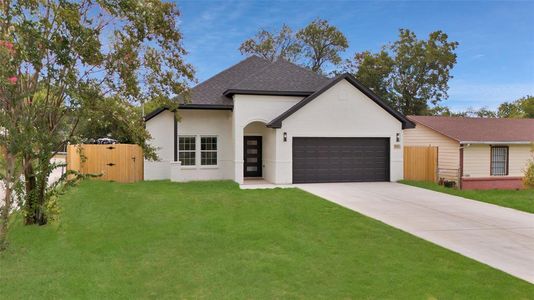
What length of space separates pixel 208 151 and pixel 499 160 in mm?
16724

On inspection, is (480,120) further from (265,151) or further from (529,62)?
(529,62)

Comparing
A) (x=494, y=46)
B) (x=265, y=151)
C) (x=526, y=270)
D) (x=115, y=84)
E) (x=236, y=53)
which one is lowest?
(x=526, y=270)

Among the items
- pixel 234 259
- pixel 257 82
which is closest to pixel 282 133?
pixel 257 82

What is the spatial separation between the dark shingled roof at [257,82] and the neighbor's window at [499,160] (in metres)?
10.9

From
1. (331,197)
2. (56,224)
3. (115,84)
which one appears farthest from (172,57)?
(331,197)

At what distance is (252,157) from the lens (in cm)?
2131

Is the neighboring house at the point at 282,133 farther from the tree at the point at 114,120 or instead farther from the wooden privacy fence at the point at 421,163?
the tree at the point at 114,120

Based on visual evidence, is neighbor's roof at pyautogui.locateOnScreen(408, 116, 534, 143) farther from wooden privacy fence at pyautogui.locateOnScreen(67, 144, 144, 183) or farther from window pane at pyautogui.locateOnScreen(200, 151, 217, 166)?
wooden privacy fence at pyautogui.locateOnScreen(67, 144, 144, 183)

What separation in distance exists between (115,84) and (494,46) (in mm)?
16944

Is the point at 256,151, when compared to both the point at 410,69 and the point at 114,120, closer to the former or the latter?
the point at 114,120

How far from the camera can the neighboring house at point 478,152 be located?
22109 millimetres

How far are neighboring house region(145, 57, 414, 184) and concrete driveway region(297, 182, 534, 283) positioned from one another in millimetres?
2262

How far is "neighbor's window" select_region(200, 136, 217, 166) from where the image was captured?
67.4ft

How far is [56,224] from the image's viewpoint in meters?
10.3
